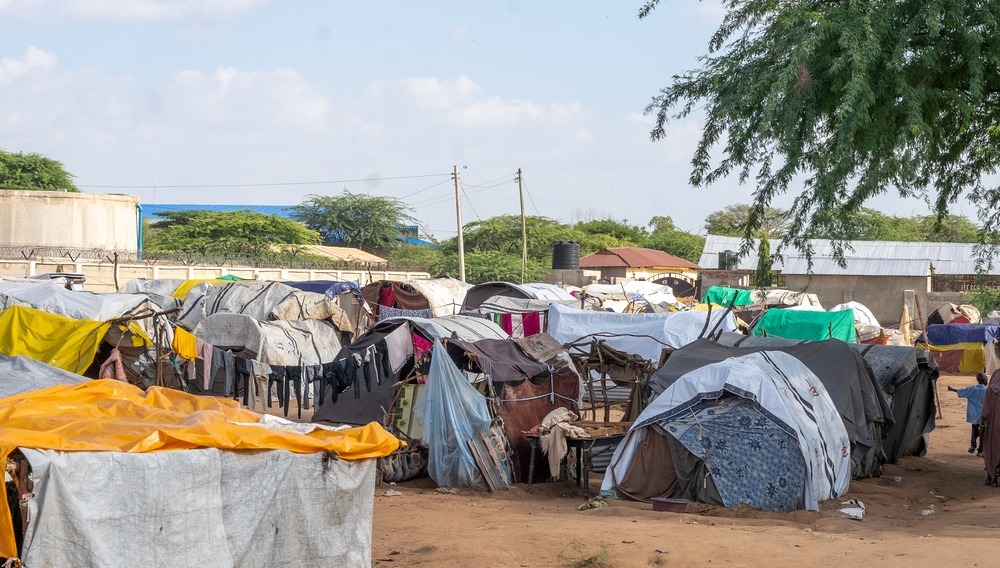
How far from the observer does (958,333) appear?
27906 mm

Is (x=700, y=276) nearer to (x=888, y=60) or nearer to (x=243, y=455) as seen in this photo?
(x=888, y=60)

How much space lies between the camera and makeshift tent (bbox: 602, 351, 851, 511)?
35.7ft

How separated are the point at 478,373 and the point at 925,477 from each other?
6.49 meters

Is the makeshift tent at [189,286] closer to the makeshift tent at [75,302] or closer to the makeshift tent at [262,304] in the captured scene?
the makeshift tent at [262,304]

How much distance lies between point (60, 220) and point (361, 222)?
23489 mm

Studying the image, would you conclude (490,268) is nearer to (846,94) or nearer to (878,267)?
(878,267)

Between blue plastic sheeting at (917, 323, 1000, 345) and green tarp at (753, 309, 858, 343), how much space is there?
158 inches

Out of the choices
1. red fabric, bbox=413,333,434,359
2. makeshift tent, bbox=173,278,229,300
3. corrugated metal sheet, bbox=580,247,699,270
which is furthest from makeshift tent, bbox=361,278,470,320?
corrugated metal sheet, bbox=580,247,699,270

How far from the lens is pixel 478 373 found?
1321 cm

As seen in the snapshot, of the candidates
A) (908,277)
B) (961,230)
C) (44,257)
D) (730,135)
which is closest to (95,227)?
(44,257)

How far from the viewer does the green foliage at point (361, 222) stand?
6269 centimetres

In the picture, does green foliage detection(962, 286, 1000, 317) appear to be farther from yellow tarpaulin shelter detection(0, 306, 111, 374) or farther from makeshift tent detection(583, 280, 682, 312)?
yellow tarpaulin shelter detection(0, 306, 111, 374)

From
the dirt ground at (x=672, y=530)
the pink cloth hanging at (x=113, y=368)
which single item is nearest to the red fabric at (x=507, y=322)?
the dirt ground at (x=672, y=530)

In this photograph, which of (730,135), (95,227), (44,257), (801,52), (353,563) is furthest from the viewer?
(95,227)
